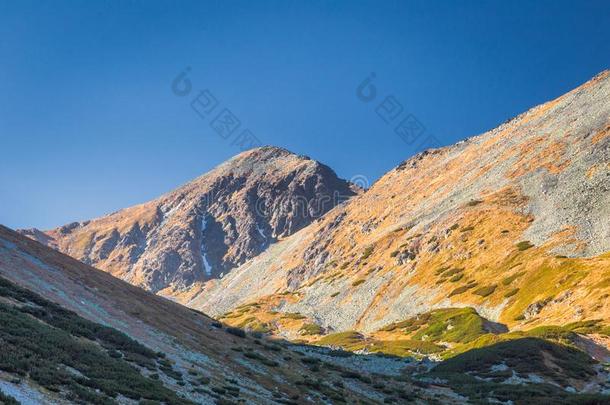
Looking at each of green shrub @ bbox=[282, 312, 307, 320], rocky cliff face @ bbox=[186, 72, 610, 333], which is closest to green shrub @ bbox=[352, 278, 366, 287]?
rocky cliff face @ bbox=[186, 72, 610, 333]

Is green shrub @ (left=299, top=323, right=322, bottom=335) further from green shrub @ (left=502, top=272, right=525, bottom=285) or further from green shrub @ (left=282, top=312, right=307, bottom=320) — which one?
green shrub @ (left=502, top=272, right=525, bottom=285)

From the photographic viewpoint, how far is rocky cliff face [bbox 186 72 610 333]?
290 ft

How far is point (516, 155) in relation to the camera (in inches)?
6905

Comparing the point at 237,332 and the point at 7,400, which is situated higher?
the point at 7,400

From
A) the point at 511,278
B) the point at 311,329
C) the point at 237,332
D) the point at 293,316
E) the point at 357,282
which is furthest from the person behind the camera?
the point at 357,282

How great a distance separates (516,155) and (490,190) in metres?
24.7

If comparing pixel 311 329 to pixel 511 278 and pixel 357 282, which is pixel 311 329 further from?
pixel 511 278

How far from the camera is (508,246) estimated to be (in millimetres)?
119750

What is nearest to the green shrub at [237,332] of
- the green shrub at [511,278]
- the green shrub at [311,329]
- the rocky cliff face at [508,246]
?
the rocky cliff face at [508,246]

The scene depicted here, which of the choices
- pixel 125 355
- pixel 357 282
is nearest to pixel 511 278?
pixel 357 282

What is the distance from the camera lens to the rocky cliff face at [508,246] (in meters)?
88.4

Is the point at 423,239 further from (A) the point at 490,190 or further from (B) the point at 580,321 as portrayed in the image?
(B) the point at 580,321

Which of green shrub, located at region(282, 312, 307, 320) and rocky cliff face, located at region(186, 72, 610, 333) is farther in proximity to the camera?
green shrub, located at region(282, 312, 307, 320)

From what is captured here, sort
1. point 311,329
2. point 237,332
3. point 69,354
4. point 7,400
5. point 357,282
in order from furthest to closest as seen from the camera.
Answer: point 357,282
point 311,329
point 237,332
point 69,354
point 7,400
